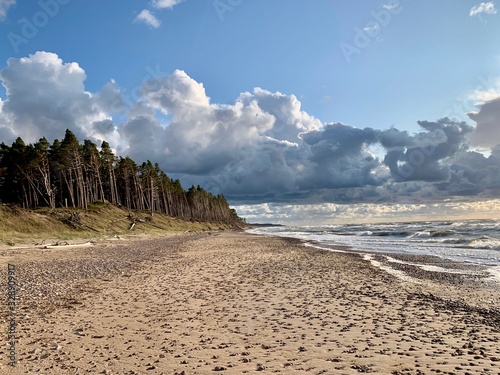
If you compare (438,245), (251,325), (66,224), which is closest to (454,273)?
(251,325)

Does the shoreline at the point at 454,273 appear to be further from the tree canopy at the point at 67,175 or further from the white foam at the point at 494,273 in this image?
the tree canopy at the point at 67,175

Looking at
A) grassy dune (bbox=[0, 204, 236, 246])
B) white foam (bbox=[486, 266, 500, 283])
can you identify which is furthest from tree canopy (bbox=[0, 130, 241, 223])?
white foam (bbox=[486, 266, 500, 283])

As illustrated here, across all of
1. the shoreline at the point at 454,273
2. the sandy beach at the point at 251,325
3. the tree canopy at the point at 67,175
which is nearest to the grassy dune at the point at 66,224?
the tree canopy at the point at 67,175

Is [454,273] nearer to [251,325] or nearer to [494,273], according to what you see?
[494,273]

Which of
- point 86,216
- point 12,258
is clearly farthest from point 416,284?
point 86,216

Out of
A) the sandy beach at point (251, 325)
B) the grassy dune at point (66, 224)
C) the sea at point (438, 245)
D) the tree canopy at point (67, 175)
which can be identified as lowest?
the sea at point (438, 245)

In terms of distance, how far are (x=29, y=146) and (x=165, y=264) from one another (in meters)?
67.9

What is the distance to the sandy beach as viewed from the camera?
812 cm

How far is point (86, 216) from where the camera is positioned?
63.7 meters

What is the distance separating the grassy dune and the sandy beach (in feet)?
102

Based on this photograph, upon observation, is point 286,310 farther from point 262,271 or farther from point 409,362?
point 262,271

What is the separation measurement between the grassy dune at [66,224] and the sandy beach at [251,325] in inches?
1224

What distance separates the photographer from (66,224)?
56.3 m

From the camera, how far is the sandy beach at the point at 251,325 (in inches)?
320
